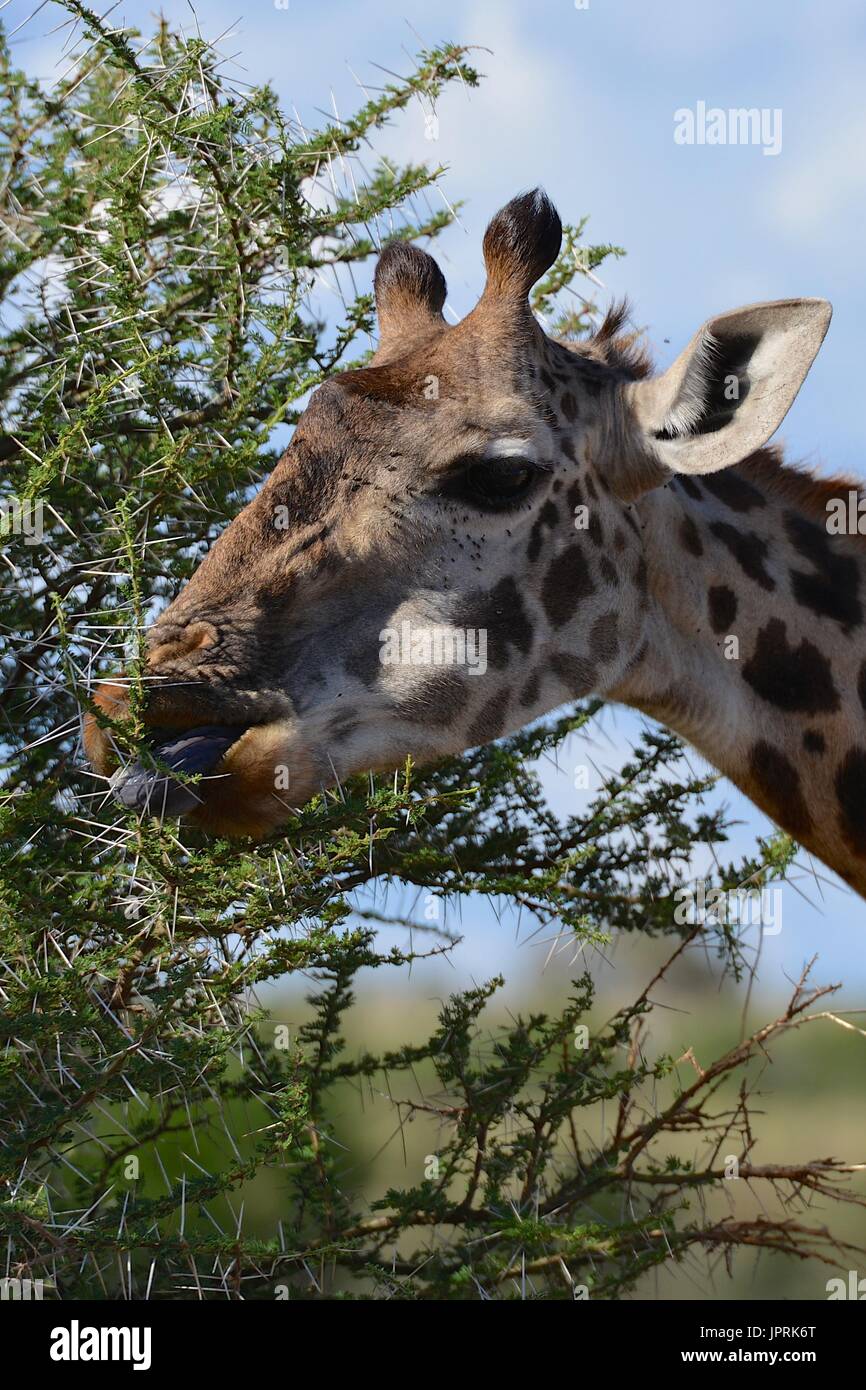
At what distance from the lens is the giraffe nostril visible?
395 cm

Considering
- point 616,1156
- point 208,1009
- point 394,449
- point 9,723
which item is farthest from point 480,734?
A: point 616,1156

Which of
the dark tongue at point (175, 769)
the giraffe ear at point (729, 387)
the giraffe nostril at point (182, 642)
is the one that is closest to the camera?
the dark tongue at point (175, 769)

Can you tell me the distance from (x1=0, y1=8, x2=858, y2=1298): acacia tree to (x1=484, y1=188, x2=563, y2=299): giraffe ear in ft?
3.45

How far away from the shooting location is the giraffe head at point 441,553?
13.1 ft

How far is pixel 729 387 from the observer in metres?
4.50

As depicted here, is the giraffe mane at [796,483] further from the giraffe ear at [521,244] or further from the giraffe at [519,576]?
the giraffe ear at [521,244]

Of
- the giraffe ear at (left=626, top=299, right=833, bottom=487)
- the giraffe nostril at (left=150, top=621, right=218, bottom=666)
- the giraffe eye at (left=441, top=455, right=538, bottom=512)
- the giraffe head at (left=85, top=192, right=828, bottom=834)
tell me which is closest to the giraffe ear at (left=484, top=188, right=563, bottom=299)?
the giraffe head at (left=85, top=192, right=828, bottom=834)

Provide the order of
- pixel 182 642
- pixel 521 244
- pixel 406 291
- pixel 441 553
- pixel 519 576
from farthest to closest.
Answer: pixel 406 291 → pixel 521 244 → pixel 519 576 → pixel 441 553 → pixel 182 642

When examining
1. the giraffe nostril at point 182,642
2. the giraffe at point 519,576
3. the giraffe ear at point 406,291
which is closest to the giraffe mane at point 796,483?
the giraffe at point 519,576

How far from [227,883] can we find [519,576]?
1436mm

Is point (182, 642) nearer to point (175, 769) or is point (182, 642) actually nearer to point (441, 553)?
point (175, 769)

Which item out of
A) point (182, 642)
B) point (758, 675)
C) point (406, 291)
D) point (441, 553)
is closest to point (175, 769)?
point (182, 642)

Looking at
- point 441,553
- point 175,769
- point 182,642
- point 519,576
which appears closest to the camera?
point 175,769

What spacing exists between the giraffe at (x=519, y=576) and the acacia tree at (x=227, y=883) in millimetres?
295
